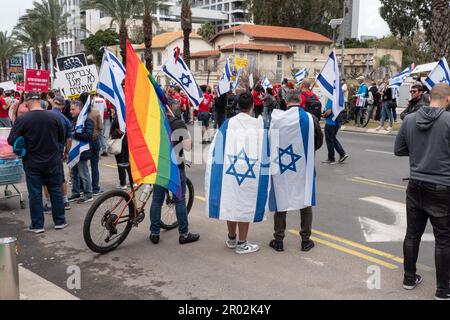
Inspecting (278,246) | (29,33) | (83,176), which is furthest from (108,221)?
(29,33)

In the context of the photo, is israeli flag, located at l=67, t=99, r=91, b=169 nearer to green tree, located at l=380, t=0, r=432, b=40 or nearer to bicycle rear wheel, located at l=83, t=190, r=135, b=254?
bicycle rear wheel, located at l=83, t=190, r=135, b=254

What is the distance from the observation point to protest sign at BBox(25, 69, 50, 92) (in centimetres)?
1198

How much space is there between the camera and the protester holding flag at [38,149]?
6.44m

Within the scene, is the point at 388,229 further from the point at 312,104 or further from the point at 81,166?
the point at 312,104

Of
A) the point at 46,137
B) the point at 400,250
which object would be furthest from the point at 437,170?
the point at 46,137

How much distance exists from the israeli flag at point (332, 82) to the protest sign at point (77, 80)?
4998mm

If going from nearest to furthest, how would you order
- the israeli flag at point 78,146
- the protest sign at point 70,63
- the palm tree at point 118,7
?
the israeli flag at point 78,146
the protest sign at point 70,63
the palm tree at point 118,7

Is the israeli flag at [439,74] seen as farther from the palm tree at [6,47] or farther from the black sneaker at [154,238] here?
the palm tree at [6,47]

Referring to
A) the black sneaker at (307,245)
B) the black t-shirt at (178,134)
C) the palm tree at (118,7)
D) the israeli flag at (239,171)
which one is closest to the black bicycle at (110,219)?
the black t-shirt at (178,134)

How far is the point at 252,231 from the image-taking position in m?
6.60

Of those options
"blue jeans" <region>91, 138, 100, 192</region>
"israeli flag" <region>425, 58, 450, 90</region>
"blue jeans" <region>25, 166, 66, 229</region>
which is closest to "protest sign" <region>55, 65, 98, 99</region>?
"blue jeans" <region>91, 138, 100, 192</region>

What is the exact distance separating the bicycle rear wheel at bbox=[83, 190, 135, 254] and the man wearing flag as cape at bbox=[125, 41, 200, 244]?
558mm

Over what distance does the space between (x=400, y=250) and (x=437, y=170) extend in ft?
5.67
